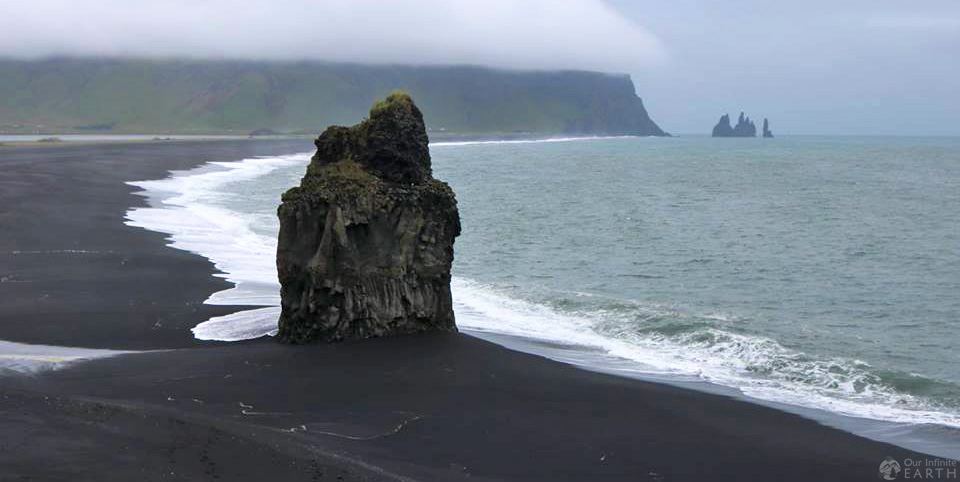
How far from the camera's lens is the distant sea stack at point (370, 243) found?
21219mm

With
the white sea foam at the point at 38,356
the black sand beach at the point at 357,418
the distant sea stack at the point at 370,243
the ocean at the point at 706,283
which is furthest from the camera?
the ocean at the point at 706,283

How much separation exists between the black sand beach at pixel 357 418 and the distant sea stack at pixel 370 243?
26.0 inches

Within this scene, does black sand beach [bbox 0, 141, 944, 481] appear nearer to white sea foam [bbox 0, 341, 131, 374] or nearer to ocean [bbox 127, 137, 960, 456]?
white sea foam [bbox 0, 341, 131, 374]

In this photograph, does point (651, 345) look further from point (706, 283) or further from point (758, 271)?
point (758, 271)

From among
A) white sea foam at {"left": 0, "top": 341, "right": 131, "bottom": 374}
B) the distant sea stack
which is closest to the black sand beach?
white sea foam at {"left": 0, "top": 341, "right": 131, "bottom": 374}

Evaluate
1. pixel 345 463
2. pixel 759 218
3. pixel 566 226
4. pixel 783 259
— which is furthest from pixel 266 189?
pixel 345 463

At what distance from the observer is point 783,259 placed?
132ft

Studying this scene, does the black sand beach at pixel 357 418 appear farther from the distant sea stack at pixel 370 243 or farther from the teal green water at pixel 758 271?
the teal green water at pixel 758 271

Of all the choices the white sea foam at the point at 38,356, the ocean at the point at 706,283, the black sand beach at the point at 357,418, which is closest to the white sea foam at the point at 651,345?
the ocean at the point at 706,283

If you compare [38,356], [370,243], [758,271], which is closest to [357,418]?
[370,243]

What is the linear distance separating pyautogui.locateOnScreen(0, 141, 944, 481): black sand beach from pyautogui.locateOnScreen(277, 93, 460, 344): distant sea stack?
26.0 inches

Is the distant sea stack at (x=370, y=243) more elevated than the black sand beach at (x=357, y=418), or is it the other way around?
the distant sea stack at (x=370, y=243)

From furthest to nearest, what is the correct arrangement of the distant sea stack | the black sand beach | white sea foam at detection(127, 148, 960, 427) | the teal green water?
the teal green water
the distant sea stack
white sea foam at detection(127, 148, 960, 427)
the black sand beach

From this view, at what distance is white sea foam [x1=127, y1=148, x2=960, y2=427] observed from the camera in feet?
65.2
